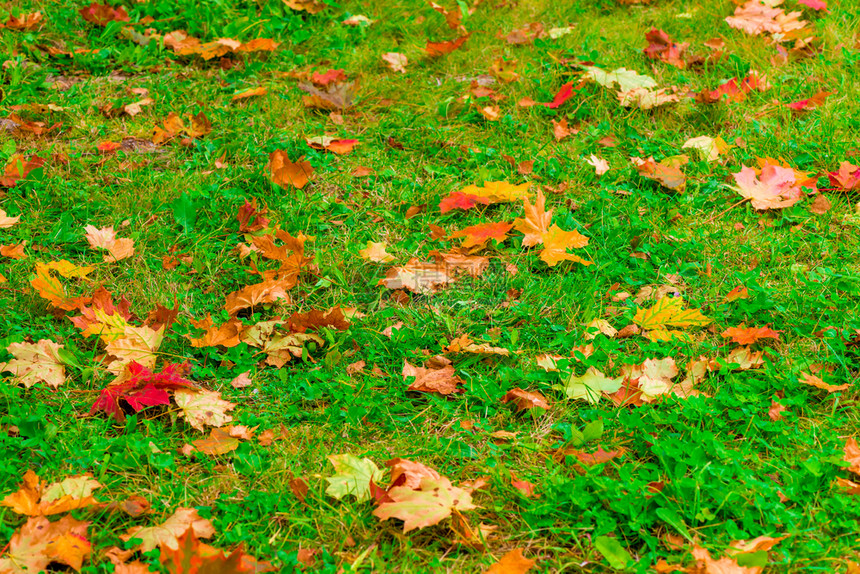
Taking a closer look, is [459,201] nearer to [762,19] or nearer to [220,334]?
[220,334]

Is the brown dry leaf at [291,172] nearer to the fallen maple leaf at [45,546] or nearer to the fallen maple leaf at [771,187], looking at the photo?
the fallen maple leaf at [45,546]

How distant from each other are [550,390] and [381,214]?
107 centimetres

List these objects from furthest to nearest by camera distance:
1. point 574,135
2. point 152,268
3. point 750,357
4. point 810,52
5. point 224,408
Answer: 1. point 810,52
2. point 574,135
3. point 152,268
4. point 750,357
5. point 224,408

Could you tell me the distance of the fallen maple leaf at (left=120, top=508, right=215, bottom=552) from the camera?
164 cm

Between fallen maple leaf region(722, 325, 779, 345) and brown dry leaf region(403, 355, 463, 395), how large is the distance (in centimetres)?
85

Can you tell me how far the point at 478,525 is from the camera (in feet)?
5.60

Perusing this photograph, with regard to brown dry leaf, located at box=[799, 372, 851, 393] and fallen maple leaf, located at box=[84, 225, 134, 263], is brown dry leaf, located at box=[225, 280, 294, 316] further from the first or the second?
brown dry leaf, located at box=[799, 372, 851, 393]

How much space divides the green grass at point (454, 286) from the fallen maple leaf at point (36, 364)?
0.04 meters

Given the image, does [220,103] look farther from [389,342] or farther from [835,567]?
[835,567]

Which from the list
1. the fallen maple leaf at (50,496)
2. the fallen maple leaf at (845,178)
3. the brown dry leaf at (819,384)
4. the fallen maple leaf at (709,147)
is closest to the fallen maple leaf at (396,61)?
the fallen maple leaf at (709,147)

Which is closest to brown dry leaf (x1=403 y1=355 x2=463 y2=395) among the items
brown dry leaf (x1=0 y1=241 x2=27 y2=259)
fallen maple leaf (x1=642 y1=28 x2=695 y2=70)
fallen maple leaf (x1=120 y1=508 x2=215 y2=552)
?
fallen maple leaf (x1=120 y1=508 x2=215 y2=552)

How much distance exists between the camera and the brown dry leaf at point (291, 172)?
287 cm

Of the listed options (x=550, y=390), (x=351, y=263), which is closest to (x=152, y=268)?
(x=351, y=263)

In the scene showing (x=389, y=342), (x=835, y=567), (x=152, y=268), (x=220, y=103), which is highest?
(x=220, y=103)
